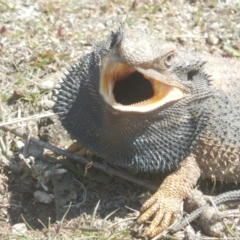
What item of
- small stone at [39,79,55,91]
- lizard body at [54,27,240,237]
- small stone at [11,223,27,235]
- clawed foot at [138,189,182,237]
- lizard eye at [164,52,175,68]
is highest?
lizard eye at [164,52,175,68]

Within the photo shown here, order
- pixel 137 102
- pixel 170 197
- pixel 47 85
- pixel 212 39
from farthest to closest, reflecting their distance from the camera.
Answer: pixel 212 39 → pixel 47 85 → pixel 170 197 → pixel 137 102

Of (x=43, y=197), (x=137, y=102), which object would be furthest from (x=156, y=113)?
(x=43, y=197)

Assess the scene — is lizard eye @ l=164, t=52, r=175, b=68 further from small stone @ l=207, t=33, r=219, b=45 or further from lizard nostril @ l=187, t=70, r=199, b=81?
small stone @ l=207, t=33, r=219, b=45

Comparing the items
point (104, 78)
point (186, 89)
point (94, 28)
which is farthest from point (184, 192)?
point (94, 28)

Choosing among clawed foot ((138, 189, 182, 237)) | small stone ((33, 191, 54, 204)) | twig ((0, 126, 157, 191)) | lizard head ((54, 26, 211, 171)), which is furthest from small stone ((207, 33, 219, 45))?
small stone ((33, 191, 54, 204))

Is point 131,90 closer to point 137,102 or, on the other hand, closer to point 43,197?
point 137,102

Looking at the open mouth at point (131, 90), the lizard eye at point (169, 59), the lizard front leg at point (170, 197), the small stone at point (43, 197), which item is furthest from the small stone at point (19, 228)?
the lizard eye at point (169, 59)
